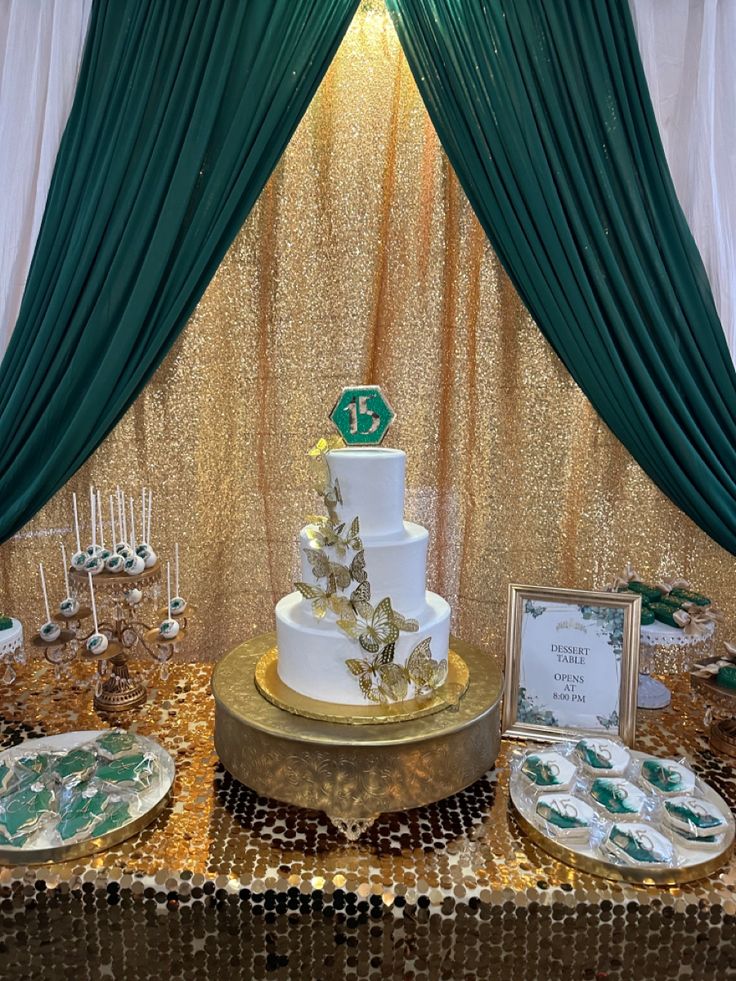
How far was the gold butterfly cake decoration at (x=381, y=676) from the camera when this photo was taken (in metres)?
1.37

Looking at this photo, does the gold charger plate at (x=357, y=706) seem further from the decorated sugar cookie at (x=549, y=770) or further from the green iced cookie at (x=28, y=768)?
the green iced cookie at (x=28, y=768)

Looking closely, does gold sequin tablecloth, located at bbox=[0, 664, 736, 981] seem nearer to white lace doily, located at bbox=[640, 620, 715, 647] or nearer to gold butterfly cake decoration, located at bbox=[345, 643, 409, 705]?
gold butterfly cake decoration, located at bbox=[345, 643, 409, 705]

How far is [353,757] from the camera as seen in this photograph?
1262mm

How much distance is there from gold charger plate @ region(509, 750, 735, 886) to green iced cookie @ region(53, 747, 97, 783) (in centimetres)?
87

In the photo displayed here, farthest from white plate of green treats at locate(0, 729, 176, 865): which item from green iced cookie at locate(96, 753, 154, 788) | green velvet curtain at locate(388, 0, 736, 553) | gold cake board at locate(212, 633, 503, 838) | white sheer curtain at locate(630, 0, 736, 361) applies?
white sheer curtain at locate(630, 0, 736, 361)

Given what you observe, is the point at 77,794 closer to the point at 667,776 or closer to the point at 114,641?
the point at 114,641

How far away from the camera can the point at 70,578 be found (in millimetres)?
1794

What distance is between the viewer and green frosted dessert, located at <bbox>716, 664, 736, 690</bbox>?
5.37 ft

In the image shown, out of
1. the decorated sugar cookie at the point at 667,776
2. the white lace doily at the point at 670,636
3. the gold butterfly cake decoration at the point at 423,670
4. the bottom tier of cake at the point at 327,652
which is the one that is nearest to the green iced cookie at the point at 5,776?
the bottom tier of cake at the point at 327,652

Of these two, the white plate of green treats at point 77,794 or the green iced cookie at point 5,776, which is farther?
the green iced cookie at point 5,776

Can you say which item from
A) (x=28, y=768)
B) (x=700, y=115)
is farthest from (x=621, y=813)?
(x=700, y=115)

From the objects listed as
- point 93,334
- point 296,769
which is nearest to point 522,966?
point 296,769

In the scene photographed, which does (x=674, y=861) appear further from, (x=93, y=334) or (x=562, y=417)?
→ (x=93, y=334)

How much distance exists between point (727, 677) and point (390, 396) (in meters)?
1.18
